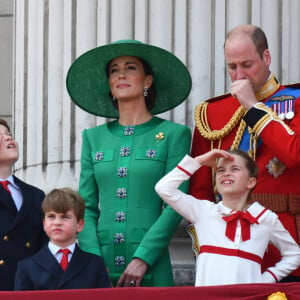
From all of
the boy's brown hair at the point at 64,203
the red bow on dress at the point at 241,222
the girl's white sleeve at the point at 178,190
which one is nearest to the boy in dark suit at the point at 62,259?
the boy's brown hair at the point at 64,203

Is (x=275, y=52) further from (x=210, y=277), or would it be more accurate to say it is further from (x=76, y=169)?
(x=210, y=277)

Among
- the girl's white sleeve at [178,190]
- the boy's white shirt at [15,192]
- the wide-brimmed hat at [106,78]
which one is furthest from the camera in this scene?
the wide-brimmed hat at [106,78]

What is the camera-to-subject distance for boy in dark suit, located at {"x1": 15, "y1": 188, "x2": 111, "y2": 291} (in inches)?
212

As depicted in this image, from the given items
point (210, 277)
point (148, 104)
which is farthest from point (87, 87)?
point (210, 277)

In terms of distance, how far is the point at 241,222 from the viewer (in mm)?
5375

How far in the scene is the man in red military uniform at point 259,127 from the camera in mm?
5504

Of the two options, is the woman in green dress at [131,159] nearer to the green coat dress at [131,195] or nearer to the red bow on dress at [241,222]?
the green coat dress at [131,195]

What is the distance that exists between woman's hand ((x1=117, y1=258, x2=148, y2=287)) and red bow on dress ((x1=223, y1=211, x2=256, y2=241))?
433mm

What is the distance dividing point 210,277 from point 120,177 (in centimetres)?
71

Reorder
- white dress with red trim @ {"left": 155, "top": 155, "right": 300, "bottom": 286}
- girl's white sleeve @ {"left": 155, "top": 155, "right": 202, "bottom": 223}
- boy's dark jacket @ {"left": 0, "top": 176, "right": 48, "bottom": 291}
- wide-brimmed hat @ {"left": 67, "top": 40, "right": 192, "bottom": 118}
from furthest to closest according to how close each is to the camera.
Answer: wide-brimmed hat @ {"left": 67, "top": 40, "right": 192, "bottom": 118}
boy's dark jacket @ {"left": 0, "top": 176, "right": 48, "bottom": 291}
girl's white sleeve @ {"left": 155, "top": 155, "right": 202, "bottom": 223}
white dress with red trim @ {"left": 155, "top": 155, "right": 300, "bottom": 286}

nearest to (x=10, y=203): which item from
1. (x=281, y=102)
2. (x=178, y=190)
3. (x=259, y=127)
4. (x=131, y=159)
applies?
(x=131, y=159)

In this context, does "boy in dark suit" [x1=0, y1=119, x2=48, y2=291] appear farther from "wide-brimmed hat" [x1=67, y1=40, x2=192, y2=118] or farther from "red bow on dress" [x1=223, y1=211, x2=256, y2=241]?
"red bow on dress" [x1=223, y1=211, x2=256, y2=241]

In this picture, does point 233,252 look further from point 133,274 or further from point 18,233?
point 18,233

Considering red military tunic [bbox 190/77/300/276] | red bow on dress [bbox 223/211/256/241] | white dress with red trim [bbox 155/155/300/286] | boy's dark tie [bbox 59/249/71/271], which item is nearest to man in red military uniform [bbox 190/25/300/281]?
red military tunic [bbox 190/77/300/276]
